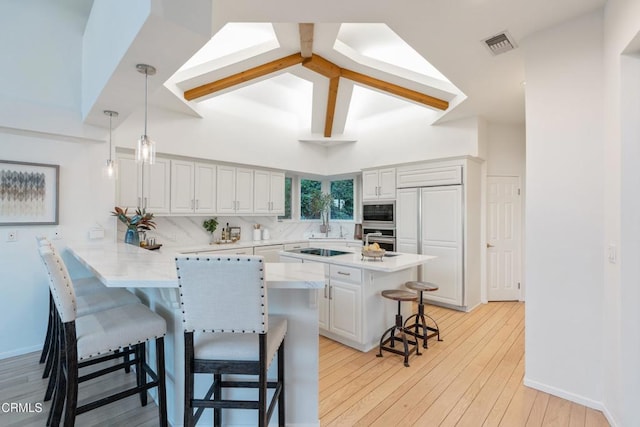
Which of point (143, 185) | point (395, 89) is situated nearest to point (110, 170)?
point (143, 185)

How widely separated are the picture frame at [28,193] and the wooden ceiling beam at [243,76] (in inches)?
68.8

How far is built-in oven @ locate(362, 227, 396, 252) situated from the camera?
5039 mm

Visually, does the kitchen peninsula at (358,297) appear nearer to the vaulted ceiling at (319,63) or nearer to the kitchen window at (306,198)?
the vaulted ceiling at (319,63)

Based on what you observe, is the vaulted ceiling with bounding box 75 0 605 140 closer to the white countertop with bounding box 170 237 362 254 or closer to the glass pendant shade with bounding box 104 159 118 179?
the glass pendant shade with bounding box 104 159 118 179

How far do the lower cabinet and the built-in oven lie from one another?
A: 6.18 feet

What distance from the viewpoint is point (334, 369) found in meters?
2.65

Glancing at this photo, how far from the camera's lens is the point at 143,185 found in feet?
12.6

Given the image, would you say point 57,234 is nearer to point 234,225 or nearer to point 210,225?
point 210,225

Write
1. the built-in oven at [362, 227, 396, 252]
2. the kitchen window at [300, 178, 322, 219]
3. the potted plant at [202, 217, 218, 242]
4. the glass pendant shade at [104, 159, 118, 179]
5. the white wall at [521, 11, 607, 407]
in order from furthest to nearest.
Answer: the kitchen window at [300, 178, 322, 219]
the built-in oven at [362, 227, 396, 252]
the potted plant at [202, 217, 218, 242]
the glass pendant shade at [104, 159, 118, 179]
the white wall at [521, 11, 607, 407]

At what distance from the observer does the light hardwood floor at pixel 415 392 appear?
1.99 meters

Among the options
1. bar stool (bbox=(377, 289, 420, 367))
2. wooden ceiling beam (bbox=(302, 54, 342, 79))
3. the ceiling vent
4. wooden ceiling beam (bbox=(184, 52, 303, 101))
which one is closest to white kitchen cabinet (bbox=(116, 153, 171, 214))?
wooden ceiling beam (bbox=(184, 52, 303, 101))

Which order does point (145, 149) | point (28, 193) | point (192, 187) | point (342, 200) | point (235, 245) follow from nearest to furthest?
point (145, 149) → point (28, 193) → point (192, 187) → point (235, 245) → point (342, 200)

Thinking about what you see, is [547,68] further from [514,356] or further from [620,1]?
[514,356]

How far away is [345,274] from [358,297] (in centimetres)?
27
